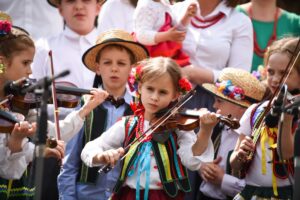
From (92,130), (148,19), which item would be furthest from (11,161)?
(148,19)

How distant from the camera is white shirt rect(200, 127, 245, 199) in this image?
679 cm

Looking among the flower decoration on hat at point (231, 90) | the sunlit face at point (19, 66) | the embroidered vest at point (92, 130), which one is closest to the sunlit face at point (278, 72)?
the flower decoration on hat at point (231, 90)

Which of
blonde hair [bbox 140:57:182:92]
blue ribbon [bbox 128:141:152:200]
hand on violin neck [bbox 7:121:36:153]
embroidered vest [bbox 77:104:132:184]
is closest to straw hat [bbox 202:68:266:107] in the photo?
embroidered vest [bbox 77:104:132:184]

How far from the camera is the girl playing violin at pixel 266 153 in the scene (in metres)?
6.09

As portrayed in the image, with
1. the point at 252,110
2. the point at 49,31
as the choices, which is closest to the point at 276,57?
the point at 252,110

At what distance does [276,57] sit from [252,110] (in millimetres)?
441

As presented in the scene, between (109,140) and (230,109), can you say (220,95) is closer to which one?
(230,109)

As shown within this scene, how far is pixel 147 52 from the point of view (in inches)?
271

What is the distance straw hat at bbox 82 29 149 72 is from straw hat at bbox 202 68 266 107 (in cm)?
57

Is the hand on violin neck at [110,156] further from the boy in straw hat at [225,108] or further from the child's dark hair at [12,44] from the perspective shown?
the boy in straw hat at [225,108]

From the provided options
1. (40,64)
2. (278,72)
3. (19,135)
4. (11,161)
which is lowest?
(11,161)

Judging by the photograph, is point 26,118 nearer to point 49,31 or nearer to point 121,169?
point 121,169

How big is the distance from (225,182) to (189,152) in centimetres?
99

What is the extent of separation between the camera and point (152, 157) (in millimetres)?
5945
